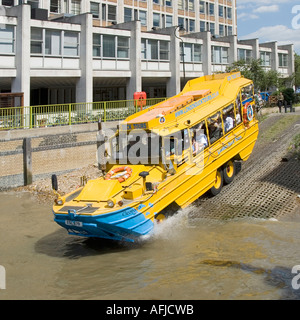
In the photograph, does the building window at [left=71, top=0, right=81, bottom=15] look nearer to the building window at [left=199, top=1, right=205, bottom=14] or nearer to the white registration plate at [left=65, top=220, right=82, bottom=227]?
the building window at [left=199, top=1, right=205, bottom=14]

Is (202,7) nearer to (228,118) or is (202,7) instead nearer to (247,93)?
(247,93)

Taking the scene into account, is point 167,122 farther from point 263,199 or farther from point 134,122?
point 263,199

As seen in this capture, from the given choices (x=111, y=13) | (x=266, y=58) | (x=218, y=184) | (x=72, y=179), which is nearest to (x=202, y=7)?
(x=266, y=58)

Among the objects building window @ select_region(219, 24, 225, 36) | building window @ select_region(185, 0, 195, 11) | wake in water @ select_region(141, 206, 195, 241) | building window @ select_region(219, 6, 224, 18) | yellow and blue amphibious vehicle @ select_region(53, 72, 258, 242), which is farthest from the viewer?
building window @ select_region(219, 24, 225, 36)

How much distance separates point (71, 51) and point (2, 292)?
72.7 ft

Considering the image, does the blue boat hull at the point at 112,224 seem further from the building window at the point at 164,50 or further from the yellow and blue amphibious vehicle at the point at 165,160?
the building window at the point at 164,50

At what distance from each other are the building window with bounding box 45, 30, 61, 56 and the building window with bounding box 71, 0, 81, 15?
45.4 feet

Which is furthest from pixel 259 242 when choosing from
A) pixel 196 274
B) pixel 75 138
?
pixel 75 138

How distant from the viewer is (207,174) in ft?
39.5

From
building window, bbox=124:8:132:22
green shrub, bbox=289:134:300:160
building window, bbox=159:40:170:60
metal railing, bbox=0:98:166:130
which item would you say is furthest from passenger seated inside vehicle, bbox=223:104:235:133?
building window, bbox=124:8:132:22

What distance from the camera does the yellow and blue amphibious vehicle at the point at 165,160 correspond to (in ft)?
30.8

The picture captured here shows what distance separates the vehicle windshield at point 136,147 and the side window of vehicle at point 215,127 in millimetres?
2154

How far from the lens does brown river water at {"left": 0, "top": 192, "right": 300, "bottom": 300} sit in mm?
7660

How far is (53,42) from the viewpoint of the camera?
26469 millimetres
